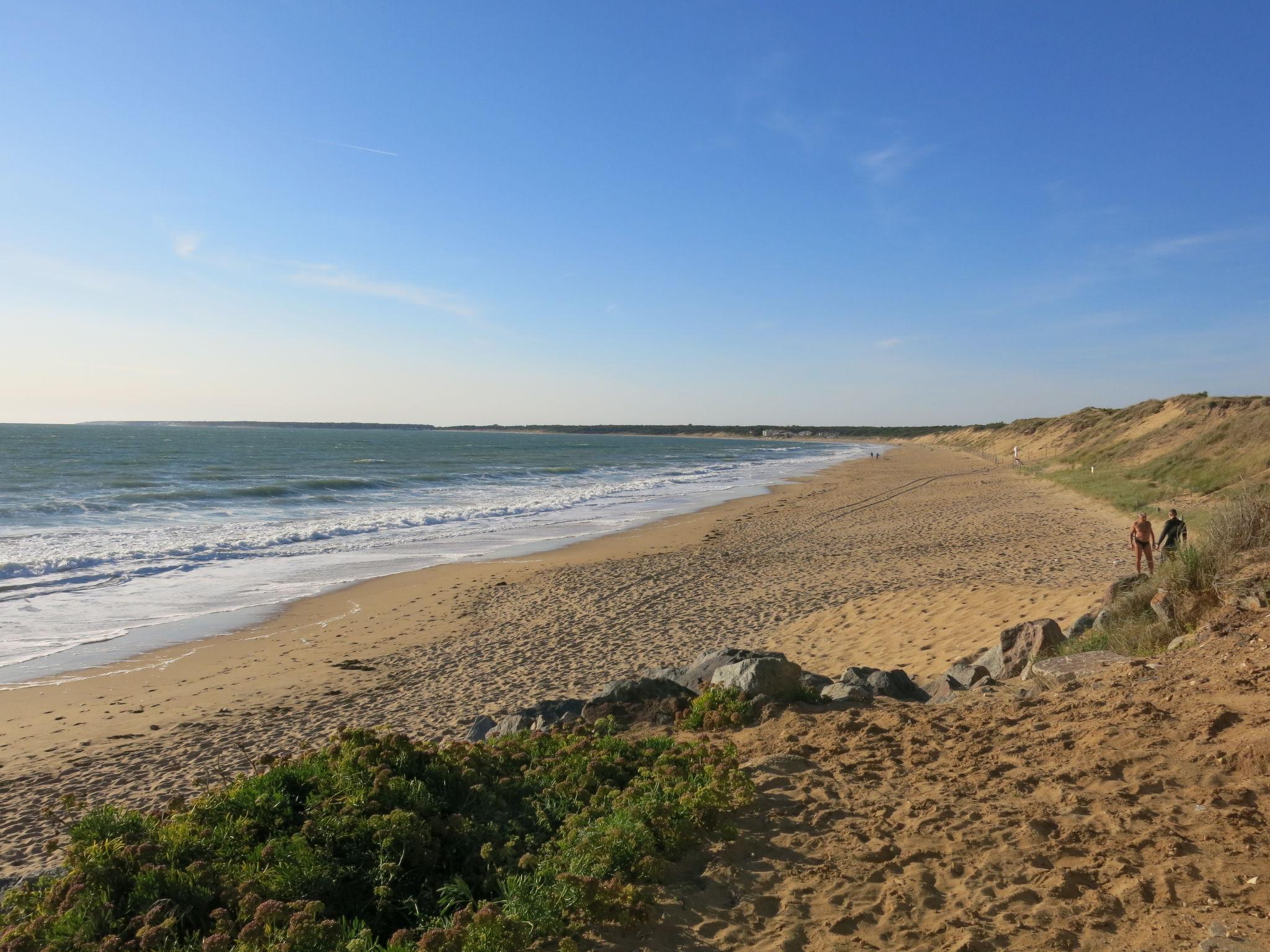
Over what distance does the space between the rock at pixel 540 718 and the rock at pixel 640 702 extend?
→ 0.13 m

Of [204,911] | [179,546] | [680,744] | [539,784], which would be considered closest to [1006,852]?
[680,744]

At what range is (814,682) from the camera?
23.8 ft

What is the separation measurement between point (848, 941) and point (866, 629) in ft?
25.5

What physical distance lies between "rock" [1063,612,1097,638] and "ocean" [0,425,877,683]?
11.7 meters

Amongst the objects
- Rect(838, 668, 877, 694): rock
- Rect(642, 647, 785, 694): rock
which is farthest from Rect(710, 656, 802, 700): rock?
Rect(838, 668, 877, 694): rock

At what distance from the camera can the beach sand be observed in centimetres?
726

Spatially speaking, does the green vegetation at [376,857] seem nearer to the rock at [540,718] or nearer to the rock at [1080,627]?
the rock at [540,718]

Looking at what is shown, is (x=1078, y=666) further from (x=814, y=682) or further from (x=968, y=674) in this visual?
(x=814, y=682)

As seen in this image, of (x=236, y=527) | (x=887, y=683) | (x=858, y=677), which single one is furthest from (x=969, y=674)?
(x=236, y=527)

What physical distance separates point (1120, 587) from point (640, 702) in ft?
19.5

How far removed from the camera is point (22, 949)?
128 inches

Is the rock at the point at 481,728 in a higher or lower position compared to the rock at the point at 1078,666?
lower

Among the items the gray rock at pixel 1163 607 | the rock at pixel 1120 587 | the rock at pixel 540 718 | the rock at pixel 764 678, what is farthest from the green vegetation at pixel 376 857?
the rock at pixel 1120 587

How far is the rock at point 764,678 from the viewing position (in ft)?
21.2
